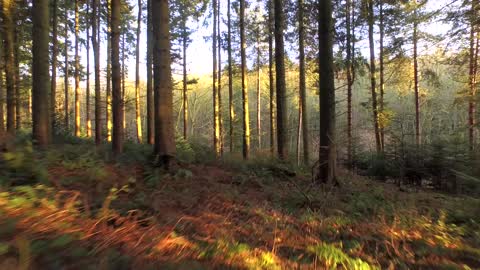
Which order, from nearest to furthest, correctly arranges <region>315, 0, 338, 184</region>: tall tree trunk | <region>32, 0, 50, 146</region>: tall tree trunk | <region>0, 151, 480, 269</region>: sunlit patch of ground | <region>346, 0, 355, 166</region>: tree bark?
<region>0, 151, 480, 269</region>: sunlit patch of ground → <region>32, 0, 50, 146</region>: tall tree trunk → <region>315, 0, 338, 184</region>: tall tree trunk → <region>346, 0, 355, 166</region>: tree bark

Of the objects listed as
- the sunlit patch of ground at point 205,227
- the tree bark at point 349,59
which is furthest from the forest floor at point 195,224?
the tree bark at point 349,59

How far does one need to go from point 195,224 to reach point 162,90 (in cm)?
448

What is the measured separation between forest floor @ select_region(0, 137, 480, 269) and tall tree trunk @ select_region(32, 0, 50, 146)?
1767mm

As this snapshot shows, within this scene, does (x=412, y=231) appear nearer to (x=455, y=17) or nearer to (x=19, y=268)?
(x=19, y=268)

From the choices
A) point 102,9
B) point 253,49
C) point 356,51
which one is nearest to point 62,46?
point 102,9

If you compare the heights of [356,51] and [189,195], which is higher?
[356,51]

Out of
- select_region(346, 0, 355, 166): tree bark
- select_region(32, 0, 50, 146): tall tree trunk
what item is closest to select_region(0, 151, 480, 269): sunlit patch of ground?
select_region(32, 0, 50, 146): tall tree trunk

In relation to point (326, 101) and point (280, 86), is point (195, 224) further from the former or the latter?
point (280, 86)

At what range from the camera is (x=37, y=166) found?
19.3ft

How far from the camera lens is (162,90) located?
8.94 metres

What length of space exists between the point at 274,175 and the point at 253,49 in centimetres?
2386

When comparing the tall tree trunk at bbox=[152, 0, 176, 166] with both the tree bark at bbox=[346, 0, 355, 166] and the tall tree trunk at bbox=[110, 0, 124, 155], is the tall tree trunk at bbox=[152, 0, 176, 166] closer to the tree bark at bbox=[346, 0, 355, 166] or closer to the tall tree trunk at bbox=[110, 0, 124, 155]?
the tall tree trunk at bbox=[110, 0, 124, 155]

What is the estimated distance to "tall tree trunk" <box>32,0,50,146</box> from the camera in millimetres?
9367

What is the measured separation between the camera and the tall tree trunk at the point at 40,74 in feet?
30.7
